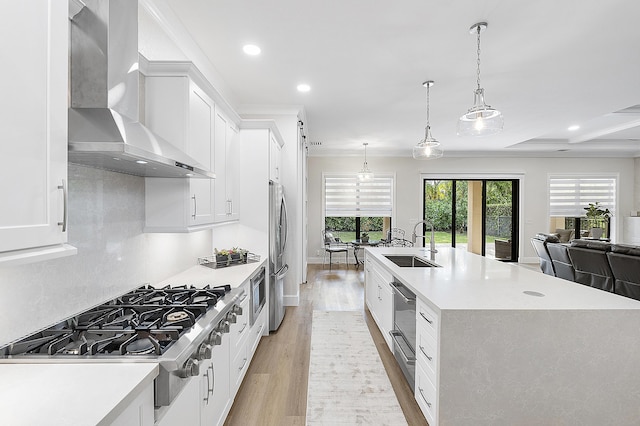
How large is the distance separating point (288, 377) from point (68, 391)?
78.4 inches

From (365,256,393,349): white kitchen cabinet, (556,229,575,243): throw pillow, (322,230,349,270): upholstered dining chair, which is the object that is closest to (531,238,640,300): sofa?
(365,256,393,349): white kitchen cabinet

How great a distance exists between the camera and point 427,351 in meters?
1.97

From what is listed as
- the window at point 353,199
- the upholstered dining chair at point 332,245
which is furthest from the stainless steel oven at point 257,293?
the window at point 353,199

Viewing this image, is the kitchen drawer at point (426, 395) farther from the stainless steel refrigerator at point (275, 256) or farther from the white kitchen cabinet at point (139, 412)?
the stainless steel refrigerator at point (275, 256)

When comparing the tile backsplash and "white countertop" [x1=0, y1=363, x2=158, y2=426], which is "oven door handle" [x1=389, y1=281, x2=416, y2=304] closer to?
"white countertop" [x1=0, y1=363, x2=158, y2=426]

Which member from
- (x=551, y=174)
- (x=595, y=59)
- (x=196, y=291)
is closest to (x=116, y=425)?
(x=196, y=291)

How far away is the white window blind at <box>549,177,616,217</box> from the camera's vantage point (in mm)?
8320

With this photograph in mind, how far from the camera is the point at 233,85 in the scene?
13.0 ft

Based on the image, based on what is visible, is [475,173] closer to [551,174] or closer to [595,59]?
[551,174]

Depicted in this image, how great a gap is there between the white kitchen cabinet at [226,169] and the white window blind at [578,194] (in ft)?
27.6

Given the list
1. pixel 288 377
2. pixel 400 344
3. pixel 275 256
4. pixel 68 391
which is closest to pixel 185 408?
pixel 68 391

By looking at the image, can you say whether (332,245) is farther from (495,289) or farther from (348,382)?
(495,289)

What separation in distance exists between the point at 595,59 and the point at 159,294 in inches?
177

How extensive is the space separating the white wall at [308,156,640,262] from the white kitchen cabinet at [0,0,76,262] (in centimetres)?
728
